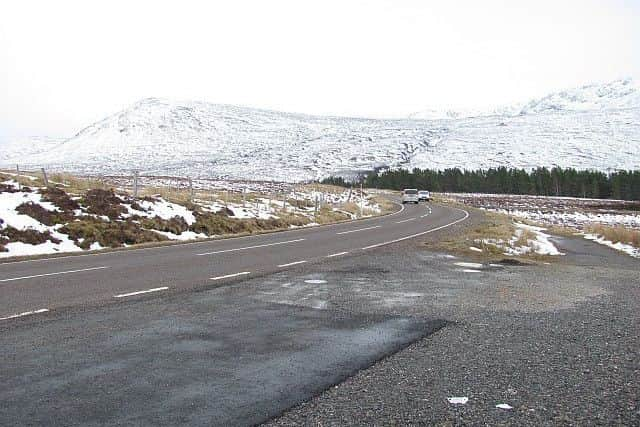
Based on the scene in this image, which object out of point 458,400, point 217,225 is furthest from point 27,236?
point 458,400

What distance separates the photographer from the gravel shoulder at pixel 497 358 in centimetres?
422

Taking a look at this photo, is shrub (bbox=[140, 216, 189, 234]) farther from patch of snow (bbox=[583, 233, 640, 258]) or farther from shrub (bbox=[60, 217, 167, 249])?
patch of snow (bbox=[583, 233, 640, 258])

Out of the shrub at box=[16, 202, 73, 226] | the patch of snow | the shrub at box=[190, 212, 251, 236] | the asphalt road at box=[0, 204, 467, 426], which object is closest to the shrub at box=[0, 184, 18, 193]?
the shrub at box=[16, 202, 73, 226]

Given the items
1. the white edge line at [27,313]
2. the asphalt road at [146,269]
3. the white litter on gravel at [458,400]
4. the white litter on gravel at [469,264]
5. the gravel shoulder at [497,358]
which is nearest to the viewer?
the gravel shoulder at [497,358]

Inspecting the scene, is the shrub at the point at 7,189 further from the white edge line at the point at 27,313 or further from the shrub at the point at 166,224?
the white edge line at the point at 27,313

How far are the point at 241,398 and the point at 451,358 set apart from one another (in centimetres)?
208

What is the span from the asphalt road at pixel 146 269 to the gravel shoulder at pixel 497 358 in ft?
7.64

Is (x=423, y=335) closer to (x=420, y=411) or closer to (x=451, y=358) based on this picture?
(x=451, y=358)

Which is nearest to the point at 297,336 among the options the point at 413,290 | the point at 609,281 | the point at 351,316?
the point at 351,316

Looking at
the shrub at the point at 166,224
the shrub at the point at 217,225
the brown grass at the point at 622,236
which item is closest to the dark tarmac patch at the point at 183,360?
the shrub at the point at 166,224

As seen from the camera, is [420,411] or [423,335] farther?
[423,335]

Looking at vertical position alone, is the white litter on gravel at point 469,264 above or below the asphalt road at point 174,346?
below

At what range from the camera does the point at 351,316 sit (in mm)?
7441

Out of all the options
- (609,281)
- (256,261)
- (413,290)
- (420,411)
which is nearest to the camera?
(420,411)
